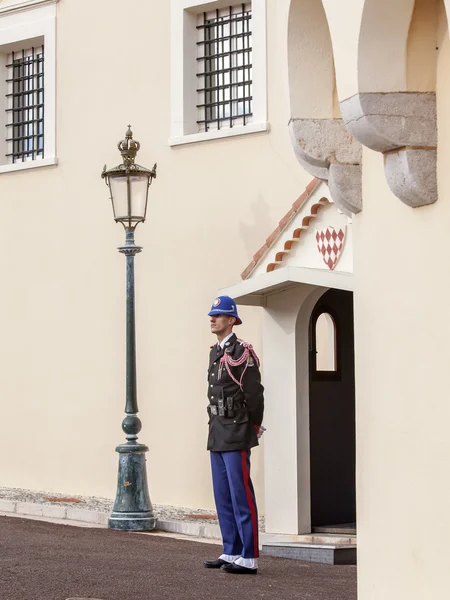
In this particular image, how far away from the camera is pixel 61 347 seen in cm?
1602

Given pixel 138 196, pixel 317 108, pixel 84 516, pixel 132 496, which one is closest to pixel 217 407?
pixel 132 496

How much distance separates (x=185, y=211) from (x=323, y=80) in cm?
861

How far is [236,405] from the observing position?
380 inches

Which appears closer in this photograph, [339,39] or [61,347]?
[339,39]

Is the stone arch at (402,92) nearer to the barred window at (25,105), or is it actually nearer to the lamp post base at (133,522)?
the lamp post base at (133,522)

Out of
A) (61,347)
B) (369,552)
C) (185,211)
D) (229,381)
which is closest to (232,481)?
(229,381)

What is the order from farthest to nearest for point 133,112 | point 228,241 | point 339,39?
point 133,112 → point 228,241 → point 339,39

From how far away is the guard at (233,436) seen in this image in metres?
9.52

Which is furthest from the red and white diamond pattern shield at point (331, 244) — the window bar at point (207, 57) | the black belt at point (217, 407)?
the window bar at point (207, 57)

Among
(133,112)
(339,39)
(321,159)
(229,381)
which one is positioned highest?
(133,112)

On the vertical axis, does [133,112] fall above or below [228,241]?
above

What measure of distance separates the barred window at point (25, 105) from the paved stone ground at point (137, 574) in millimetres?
6468

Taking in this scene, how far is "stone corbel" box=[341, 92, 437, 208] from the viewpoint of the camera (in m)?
5.11

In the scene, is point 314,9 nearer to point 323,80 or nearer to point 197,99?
point 323,80
